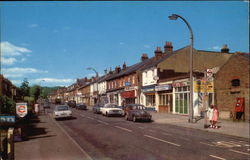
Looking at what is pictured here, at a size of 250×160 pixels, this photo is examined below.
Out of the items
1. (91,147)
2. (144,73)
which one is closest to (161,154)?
(91,147)

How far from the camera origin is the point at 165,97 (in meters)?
33.7

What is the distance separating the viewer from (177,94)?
30.5 m

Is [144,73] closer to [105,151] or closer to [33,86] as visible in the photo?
[105,151]

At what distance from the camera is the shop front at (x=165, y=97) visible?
32.2 metres

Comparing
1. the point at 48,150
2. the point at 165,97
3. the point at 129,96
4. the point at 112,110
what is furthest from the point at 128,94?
the point at 48,150

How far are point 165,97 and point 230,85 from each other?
449 inches

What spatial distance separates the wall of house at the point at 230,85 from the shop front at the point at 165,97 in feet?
25.8

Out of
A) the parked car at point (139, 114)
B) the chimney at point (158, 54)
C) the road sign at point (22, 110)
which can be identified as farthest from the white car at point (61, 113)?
the chimney at point (158, 54)

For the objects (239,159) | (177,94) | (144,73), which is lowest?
(239,159)

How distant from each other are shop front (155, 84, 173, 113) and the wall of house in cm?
786

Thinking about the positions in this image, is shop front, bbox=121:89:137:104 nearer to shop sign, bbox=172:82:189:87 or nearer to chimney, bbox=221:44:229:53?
shop sign, bbox=172:82:189:87

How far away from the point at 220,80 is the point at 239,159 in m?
17.3

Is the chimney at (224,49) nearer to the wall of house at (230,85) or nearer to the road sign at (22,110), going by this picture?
the wall of house at (230,85)

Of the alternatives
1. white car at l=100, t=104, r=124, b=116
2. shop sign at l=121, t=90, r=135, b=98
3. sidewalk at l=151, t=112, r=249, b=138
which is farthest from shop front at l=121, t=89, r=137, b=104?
sidewalk at l=151, t=112, r=249, b=138
